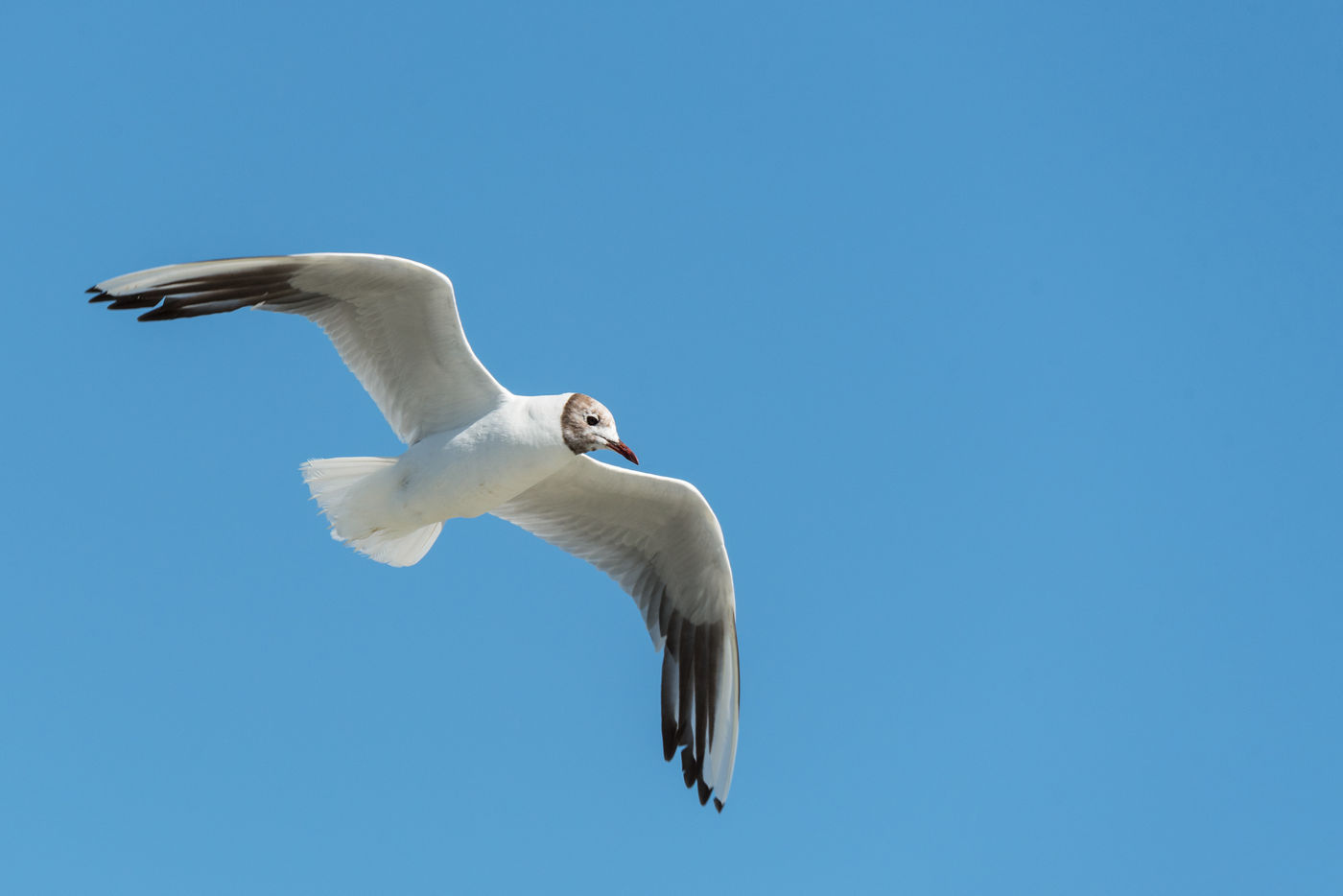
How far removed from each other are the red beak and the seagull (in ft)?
0.05

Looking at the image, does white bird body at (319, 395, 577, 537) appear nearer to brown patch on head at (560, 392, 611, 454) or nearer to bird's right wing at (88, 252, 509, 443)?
brown patch on head at (560, 392, 611, 454)

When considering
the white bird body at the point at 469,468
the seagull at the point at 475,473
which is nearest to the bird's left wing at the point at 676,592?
the seagull at the point at 475,473

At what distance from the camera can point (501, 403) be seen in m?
8.60

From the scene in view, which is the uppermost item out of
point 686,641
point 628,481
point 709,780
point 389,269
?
point 389,269

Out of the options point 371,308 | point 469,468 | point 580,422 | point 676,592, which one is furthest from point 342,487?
point 676,592

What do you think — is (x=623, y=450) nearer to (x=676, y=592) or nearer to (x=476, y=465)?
(x=476, y=465)

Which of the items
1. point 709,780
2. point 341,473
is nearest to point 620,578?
point 709,780

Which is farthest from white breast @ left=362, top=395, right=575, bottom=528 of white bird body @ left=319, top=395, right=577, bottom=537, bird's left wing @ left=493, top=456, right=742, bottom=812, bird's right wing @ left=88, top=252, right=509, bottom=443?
bird's left wing @ left=493, top=456, right=742, bottom=812

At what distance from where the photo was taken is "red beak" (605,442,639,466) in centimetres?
834

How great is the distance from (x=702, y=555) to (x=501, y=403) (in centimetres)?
182

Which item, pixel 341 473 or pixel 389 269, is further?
pixel 341 473

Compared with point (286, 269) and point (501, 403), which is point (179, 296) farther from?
point (501, 403)

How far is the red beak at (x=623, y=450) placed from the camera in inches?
328

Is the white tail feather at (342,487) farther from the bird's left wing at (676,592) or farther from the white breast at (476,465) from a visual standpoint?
the bird's left wing at (676,592)
